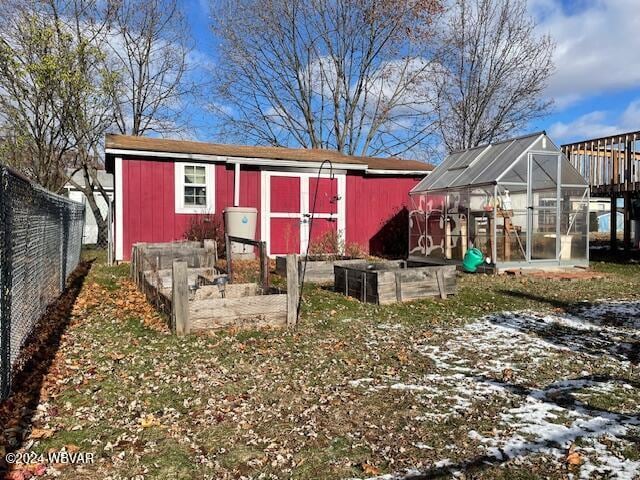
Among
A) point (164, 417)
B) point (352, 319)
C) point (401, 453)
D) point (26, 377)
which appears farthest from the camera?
point (352, 319)

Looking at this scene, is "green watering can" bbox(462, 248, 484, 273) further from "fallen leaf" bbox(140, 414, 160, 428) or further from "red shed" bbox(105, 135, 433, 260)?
"fallen leaf" bbox(140, 414, 160, 428)

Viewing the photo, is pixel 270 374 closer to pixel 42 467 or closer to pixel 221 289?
pixel 42 467

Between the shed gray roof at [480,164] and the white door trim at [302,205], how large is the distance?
230cm

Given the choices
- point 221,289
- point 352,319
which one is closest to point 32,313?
point 221,289

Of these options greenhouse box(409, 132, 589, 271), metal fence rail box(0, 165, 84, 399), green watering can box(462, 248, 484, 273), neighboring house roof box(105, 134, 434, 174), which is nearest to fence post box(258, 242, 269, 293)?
metal fence rail box(0, 165, 84, 399)

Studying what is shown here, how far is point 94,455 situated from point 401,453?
1890mm

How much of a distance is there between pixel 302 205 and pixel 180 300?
908cm

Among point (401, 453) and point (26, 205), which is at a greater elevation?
point (26, 205)

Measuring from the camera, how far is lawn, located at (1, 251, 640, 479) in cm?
294

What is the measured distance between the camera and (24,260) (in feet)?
16.5

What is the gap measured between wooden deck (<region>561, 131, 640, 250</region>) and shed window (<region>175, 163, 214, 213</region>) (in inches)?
442

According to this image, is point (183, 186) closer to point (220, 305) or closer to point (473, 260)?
point (473, 260)

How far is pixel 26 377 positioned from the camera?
13.8 feet

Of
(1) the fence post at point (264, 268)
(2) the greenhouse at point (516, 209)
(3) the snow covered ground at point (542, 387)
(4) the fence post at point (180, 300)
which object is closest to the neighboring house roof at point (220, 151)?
(2) the greenhouse at point (516, 209)
